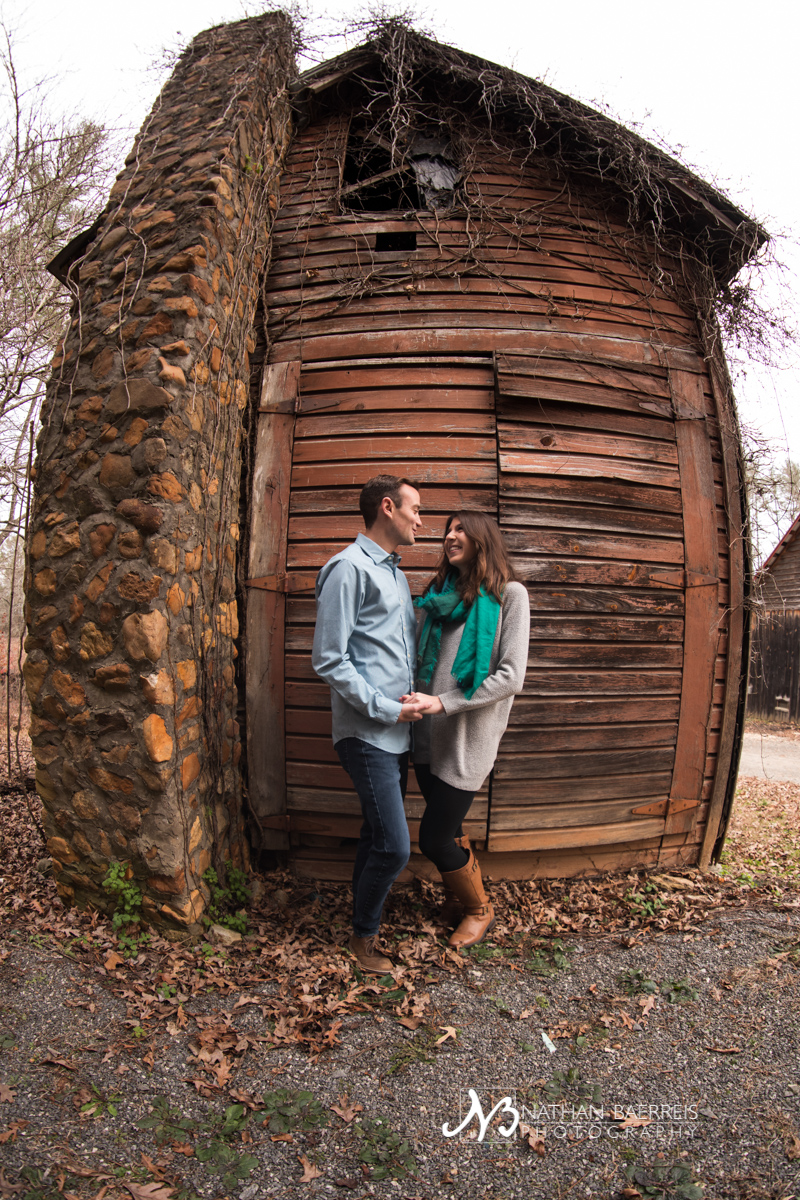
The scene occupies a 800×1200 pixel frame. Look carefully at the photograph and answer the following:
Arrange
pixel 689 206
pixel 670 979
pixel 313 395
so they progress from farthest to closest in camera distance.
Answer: pixel 689 206
pixel 313 395
pixel 670 979

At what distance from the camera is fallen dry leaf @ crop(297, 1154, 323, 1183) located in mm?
1949

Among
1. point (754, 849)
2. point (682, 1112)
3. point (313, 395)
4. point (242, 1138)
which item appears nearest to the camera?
point (242, 1138)

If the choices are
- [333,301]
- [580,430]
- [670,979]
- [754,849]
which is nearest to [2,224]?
[333,301]

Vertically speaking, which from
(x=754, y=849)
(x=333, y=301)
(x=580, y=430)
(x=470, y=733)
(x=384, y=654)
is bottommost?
(x=754, y=849)

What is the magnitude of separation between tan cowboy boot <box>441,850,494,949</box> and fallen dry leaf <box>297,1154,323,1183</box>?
129 centimetres

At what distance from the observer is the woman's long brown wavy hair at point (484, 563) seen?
292 centimetres

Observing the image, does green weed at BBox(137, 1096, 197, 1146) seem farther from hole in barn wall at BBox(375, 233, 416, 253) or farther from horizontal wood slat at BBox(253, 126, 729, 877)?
hole in barn wall at BBox(375, 233, 416, 253)

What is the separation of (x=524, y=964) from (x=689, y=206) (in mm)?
5241

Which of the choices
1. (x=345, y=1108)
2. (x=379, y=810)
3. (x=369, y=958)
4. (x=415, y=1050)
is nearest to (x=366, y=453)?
(x=379, y=810)

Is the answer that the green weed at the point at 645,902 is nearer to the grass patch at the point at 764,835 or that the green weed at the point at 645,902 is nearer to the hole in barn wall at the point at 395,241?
the grass patch at the point at 764,835

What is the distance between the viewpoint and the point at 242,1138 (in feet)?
6.82

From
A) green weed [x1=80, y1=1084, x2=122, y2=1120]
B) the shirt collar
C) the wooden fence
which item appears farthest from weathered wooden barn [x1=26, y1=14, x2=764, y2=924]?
the wooden fence

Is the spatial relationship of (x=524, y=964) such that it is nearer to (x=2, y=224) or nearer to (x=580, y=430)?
(x=580, y=430)

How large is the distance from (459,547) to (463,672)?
2.02 ft
